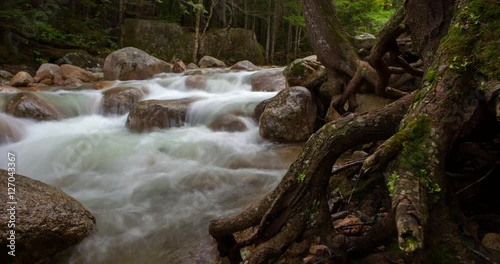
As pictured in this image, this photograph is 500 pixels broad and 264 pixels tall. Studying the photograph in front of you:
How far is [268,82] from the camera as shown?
1134 cm

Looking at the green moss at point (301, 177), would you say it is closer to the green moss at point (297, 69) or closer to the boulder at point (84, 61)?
the green moss at point (297, 69)

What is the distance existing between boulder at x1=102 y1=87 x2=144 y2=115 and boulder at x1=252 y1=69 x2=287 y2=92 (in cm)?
382

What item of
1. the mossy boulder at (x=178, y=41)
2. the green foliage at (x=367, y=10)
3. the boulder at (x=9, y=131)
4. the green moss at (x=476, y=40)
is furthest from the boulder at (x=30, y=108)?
the green foliage at (x=367, y=10)

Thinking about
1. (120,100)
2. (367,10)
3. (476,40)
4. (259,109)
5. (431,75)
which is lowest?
(120,100)

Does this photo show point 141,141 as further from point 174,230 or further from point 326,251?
point 326,251

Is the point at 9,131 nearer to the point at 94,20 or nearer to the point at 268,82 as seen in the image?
the point at 268,82

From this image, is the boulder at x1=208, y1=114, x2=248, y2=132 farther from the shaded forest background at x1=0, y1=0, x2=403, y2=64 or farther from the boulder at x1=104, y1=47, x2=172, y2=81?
the shaded forest background at x1=0, y1=0, x2=403, y2=64

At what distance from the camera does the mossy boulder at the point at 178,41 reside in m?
20.6

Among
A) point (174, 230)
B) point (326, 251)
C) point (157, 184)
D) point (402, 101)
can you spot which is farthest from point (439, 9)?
point (157, 184)

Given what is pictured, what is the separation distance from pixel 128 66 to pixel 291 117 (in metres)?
8.91

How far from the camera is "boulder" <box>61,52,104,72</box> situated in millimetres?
16219

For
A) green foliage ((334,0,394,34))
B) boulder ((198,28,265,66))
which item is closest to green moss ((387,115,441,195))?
green foliage ((334,0,394,34))

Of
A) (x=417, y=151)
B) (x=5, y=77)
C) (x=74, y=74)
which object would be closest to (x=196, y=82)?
(x=74, y=74)

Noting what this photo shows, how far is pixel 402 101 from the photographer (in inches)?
106
